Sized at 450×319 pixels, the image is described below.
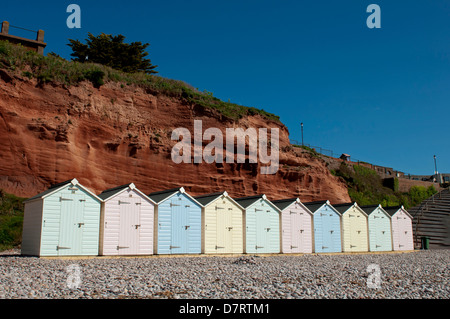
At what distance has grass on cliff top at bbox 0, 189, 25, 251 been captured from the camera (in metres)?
21.4

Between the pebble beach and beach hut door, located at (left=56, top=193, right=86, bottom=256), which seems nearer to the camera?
the pebble beach

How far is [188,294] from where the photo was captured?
973 cm

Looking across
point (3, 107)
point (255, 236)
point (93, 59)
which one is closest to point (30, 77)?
point (3, 107)

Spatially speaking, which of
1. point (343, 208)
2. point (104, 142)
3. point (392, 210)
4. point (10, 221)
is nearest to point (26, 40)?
point (104, 142)

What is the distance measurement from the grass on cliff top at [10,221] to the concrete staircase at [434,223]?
105 feet

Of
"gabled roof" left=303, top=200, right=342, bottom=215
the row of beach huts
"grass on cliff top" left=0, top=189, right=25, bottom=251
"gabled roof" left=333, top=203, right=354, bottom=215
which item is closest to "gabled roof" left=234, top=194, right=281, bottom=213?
the row of beach huts

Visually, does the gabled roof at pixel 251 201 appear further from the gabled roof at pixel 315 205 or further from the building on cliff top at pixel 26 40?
the building on cliff top at pixel 26 40

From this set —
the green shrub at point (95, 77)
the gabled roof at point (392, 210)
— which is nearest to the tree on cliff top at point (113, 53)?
the green shrub at point (95, 77)

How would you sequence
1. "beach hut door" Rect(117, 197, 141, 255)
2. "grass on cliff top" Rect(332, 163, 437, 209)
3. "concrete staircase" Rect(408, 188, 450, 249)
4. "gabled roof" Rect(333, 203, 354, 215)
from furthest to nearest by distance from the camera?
"grass on cliff top" Rect(332, 163, 437, 209), "concrete staircase" Rect(408, 188, 450, 249), "gabled roof" Rect(333, 203, 354, 215), "beach hut door" Rect(117, 197, 141, 255)

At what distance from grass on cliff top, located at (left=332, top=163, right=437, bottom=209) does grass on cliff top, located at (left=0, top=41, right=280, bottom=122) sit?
19516 mm

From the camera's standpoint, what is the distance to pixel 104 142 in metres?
27.8

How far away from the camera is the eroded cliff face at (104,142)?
24281 millimetres

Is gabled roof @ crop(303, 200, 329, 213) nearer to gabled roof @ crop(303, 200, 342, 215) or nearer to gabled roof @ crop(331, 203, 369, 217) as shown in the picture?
gabled roof @ crop(303, 200, 342, 215)
